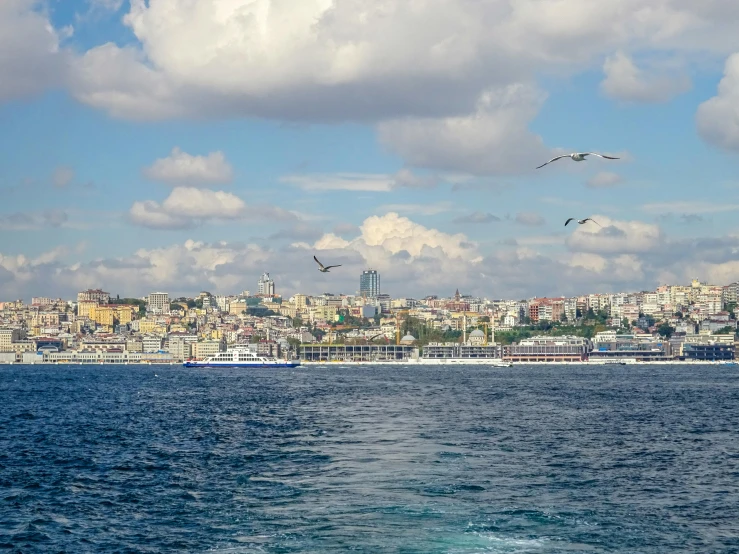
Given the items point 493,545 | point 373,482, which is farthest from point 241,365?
point 493,545

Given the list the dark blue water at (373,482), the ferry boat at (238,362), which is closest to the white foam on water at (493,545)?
the dark blue water at (373,482)

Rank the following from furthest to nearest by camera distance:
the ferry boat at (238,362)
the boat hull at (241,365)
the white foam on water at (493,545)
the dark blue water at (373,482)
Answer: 1. the ferry boat at (238,362)
2. the boat hull at (241,365)
3. the dark blue water at (373,482)
4. the white foam on water at (493,545)

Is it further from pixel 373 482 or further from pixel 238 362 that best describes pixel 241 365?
pixel 373 482


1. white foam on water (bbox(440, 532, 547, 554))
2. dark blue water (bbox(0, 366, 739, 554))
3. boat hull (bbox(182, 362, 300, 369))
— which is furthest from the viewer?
boat hull (bbox(182, 362, 300, 369))

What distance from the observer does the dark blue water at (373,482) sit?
70.2ft

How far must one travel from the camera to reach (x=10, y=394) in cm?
8250

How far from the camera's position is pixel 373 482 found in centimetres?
2764

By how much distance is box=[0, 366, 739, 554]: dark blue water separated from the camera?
2139 centimetres

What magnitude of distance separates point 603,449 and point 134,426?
2279 centimetres

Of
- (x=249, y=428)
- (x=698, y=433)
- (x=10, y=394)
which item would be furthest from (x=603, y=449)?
Result: (x=10, y=394)

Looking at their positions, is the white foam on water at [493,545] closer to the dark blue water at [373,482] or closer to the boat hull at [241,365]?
the dark blue water at [373,482]

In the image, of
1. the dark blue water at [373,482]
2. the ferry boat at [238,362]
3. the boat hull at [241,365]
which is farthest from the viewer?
the ferry boat at [238,362]

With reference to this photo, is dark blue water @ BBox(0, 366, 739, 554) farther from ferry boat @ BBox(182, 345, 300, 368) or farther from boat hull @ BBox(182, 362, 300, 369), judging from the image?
ferry boat @ BBox(182, 345, 300, 368)

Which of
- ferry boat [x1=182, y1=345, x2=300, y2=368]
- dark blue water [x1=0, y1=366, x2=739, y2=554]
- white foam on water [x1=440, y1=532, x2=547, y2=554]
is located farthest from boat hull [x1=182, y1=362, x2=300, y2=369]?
white foam on water [x1=440, y1=532, x2=547, y2=554]
